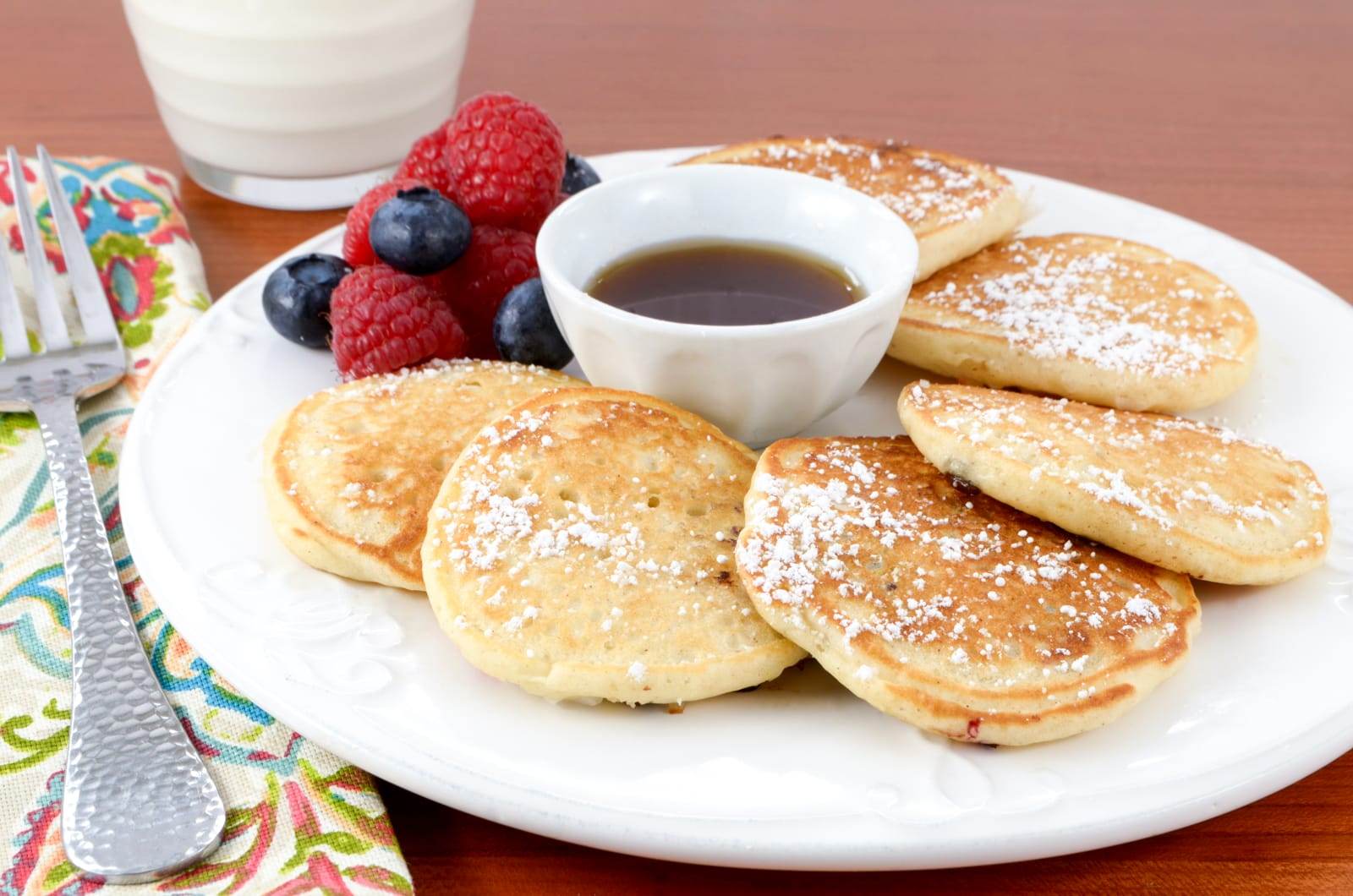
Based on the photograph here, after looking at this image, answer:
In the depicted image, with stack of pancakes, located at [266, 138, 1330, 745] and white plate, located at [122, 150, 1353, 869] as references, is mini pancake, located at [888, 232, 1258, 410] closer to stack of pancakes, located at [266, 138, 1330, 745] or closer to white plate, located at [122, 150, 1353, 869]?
stack of pancakes, located at [266, 138, 1330, 745]

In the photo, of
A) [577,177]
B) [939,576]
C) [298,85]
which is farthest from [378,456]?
[298,85]

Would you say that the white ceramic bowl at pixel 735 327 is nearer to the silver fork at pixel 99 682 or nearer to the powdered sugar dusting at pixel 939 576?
the powdered sugar dusting at pixel 939 576

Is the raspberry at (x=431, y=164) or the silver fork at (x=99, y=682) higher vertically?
the raspberry at (x=431, y=164)

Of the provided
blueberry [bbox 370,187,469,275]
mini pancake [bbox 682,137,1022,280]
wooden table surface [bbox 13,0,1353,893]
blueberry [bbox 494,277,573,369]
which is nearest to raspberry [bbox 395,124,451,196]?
blueberry [bbox 370,187,469,275]

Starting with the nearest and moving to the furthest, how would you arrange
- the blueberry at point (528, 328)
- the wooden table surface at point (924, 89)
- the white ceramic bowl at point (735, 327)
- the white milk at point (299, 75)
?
the white ceramic bowl at point (735, 327), the blueberry at point (528, 328), the white milk at point (299, 75), the wooden table surface at point (924, 89)

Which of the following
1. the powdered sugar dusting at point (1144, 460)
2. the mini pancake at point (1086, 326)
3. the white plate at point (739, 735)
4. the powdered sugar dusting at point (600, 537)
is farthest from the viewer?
the mini pancake at point (1086, 326)

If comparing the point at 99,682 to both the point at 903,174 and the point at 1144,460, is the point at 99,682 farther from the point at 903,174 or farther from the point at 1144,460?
the point at 903,174

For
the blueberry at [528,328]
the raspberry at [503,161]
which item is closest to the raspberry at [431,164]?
the raspberry at [503,161]
